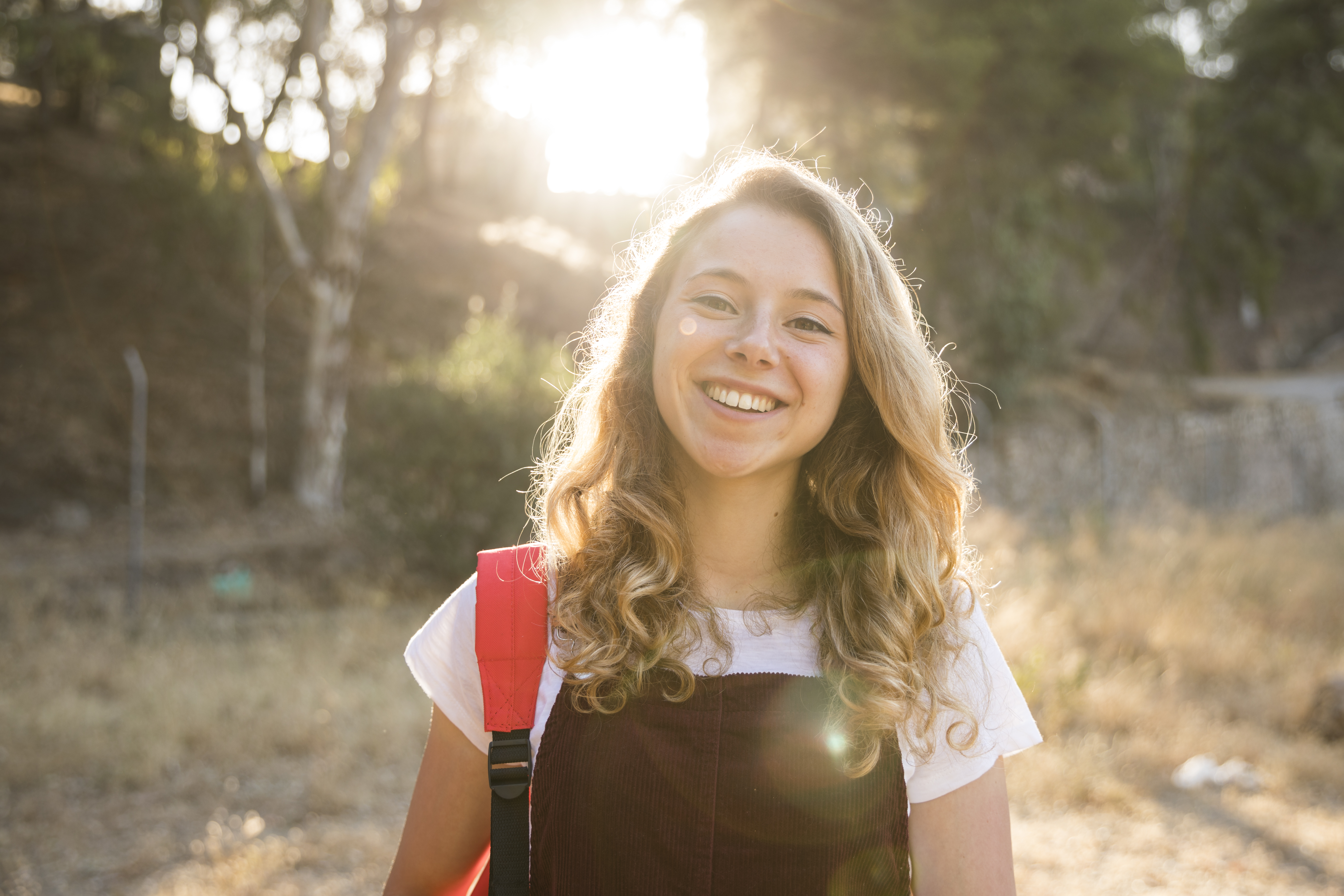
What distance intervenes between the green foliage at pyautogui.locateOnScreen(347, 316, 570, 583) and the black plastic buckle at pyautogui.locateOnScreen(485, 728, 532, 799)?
6667 mm

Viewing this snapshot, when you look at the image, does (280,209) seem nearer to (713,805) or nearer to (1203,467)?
(713,805)

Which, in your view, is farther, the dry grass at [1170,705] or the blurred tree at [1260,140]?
the blurred tree at [1260,140]

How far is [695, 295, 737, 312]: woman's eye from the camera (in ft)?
5.96

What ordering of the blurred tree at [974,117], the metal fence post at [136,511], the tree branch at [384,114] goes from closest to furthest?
1. the metal fence post at [136,511]
2. the tree branch at [384,114]
3. the blurred tree at [974,117]

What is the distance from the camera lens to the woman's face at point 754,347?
5.78 ft

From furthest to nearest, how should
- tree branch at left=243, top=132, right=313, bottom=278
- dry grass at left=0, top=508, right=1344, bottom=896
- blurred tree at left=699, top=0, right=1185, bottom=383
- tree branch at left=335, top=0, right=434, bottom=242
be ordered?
blurred tree at left=699, top=0, right=1185, bottom=383 → tree branch at left=335, top=0, right=434, bottom=242 → tree branch at left=243, top=132, right=313, bottom=278 → dry grass at left=0, top=508, right=1344, bottom=896

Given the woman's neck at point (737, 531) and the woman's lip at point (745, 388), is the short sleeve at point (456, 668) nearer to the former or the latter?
the woman's neck at point (737, 531)

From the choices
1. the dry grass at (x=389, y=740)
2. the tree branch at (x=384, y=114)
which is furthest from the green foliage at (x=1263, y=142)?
the tree branch at (x=384, y=114)

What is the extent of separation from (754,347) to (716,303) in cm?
16

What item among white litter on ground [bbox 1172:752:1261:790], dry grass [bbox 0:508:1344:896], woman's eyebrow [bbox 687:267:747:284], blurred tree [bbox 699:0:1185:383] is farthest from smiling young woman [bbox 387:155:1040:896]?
blurred tree [bbox 699:0:1185:383]

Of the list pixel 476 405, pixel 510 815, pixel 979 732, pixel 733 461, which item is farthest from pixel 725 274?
pixel 476 405

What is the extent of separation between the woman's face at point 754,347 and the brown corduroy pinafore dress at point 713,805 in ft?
1.48

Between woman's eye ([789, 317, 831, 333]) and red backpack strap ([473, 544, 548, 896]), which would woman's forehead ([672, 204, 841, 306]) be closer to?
woman's eye ([789, 317, 831, 333])

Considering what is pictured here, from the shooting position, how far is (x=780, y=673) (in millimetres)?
1647
